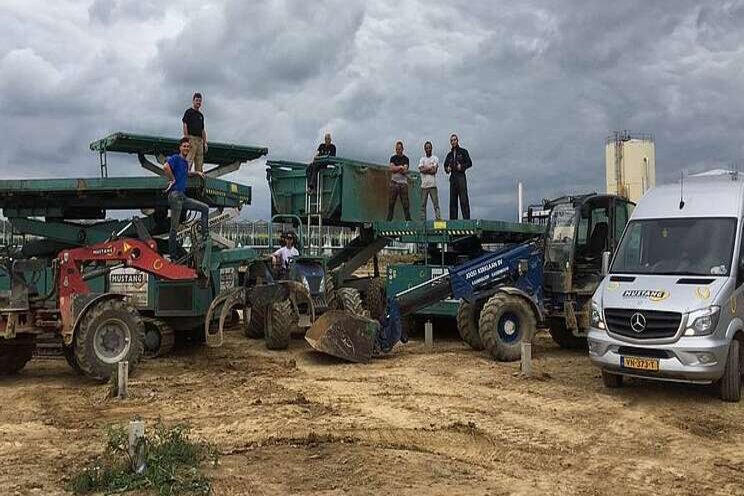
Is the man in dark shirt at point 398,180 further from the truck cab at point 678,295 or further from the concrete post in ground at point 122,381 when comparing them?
the concrete post in ground at point 122,381

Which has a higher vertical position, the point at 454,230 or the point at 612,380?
the point at 454,230

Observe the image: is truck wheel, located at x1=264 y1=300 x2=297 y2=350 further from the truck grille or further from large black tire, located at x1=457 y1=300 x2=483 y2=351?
the truck grille

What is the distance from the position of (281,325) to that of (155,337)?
2.13m

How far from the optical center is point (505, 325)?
1264cm

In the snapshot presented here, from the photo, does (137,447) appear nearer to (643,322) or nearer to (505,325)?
(643,322)

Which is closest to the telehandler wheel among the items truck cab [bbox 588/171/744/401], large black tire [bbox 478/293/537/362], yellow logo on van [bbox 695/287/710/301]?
large black tire [bbox 478/293/537/362]

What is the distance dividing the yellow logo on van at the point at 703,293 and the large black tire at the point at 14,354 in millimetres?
9020

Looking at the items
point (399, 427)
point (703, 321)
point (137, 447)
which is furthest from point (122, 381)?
point (703, 321)

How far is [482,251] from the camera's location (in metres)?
16.2

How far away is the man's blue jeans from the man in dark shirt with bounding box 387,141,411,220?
613 centimetres

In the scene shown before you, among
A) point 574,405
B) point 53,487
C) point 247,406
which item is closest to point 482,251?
point 574,405

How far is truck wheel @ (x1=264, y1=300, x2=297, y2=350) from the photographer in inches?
521

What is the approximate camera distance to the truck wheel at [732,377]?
9117 millimetres

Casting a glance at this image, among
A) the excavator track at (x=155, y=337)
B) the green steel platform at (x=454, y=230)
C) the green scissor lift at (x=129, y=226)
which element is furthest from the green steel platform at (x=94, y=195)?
the green steel platform at (x=454, y=230)
